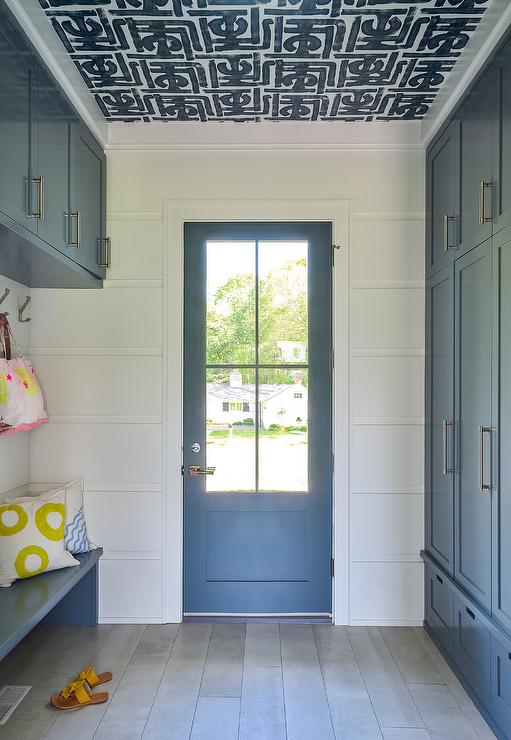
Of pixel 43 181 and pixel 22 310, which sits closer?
pixel 43 181

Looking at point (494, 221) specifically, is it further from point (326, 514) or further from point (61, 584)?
point (61, 584)

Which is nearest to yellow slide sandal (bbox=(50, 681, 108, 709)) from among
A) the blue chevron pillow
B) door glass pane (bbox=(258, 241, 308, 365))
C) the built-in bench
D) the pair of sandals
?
the pair of sandals

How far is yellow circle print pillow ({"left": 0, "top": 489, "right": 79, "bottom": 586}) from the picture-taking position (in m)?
2.54

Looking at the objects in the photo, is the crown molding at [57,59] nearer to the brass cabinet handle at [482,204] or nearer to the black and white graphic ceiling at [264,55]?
the black and white graphic ceiling at [264,55]

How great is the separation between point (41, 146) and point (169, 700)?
2300 mm

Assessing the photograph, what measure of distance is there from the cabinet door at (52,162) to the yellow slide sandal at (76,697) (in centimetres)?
183

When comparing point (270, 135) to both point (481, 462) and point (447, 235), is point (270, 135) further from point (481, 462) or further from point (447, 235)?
point (481, 462)

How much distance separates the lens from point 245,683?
2.43 m

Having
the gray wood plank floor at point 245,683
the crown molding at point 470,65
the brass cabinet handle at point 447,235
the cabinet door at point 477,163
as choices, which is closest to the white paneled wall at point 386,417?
the gray wood plank floor at point 245,683

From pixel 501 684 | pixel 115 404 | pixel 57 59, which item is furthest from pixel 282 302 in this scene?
pixel 501 684

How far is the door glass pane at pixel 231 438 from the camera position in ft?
10.1

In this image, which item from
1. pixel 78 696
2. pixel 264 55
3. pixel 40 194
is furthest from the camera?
pixel 264 55

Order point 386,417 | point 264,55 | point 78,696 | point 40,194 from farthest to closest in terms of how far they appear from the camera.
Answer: point 386,417 → point 264,55 → point 78,696 → point 40,194

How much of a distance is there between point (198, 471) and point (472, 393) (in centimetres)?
149
